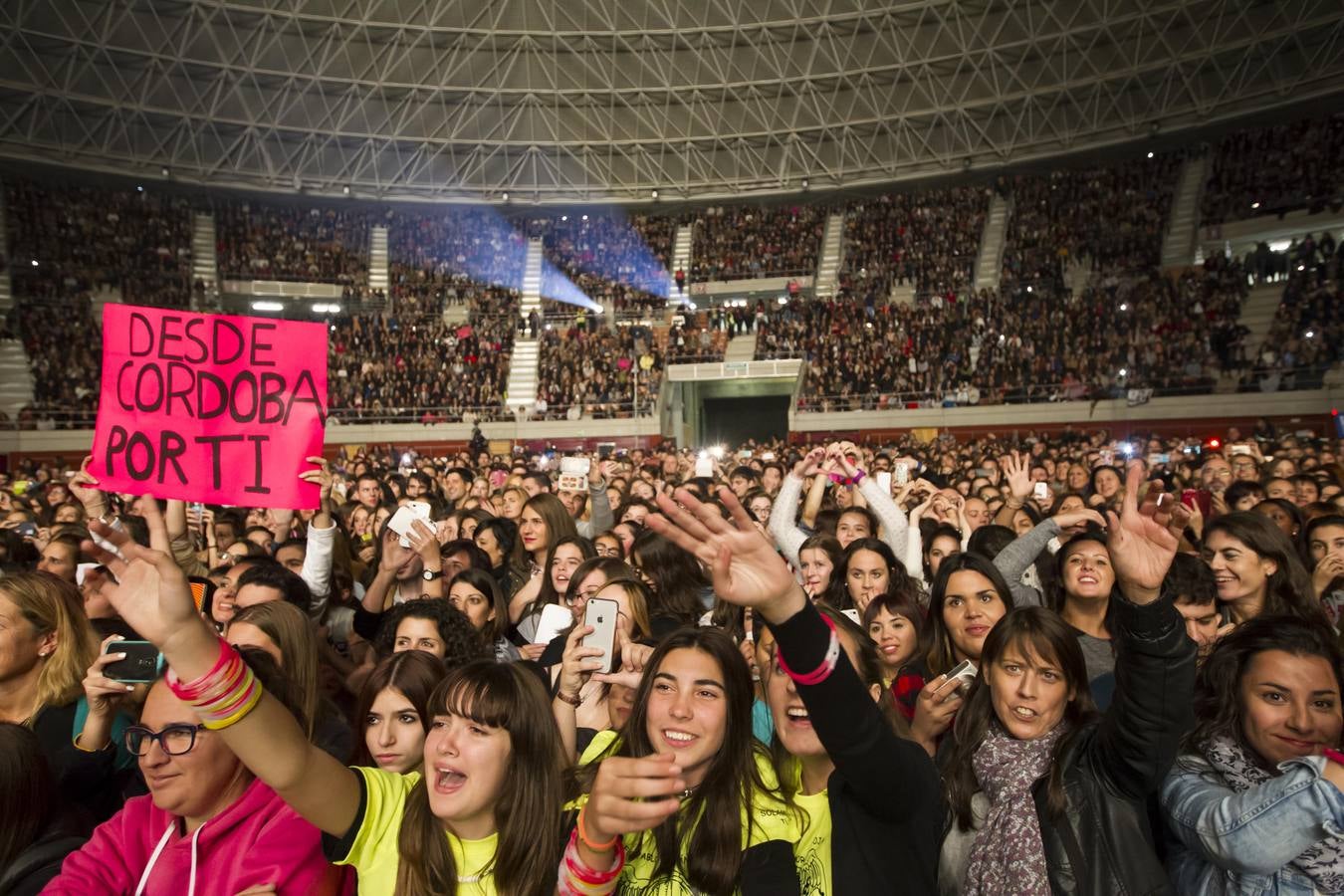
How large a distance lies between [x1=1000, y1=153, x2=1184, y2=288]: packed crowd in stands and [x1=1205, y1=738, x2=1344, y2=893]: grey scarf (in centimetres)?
2658

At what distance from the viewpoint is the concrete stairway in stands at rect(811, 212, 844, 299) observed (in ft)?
100

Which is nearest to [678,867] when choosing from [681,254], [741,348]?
[741,348]

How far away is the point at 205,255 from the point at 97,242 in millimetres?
→ 3170

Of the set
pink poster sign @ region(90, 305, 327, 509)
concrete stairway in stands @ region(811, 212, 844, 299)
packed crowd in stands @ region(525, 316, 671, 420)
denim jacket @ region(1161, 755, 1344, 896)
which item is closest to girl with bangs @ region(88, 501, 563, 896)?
pink poster sign @ region(90, 305, 327, 509)

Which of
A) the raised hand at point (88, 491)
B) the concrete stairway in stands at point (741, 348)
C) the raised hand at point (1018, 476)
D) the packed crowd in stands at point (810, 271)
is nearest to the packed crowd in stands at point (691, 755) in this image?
the raised hand at point (88, 491)

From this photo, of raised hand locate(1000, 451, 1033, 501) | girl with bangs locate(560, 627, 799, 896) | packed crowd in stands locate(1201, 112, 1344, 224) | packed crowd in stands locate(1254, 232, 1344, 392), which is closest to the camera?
girl with bangs locate(560, 627, 799, 896)

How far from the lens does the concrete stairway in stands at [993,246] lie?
2823cm

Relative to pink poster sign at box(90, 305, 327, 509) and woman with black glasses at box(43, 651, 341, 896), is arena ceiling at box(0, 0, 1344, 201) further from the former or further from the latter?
woman with black glasses at box(43, 651, 341, 896)

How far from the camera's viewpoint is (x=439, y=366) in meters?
28.4

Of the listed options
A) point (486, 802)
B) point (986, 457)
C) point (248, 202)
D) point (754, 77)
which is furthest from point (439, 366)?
point (486, 802)

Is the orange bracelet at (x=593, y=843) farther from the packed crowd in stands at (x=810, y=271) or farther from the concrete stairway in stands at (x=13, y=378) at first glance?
the concrete stairway in stands at (x=13, y=378)

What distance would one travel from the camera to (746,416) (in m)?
32.5

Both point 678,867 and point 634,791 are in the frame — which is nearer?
point 634,791

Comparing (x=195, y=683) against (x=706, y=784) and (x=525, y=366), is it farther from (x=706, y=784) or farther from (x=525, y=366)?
(x=525, y=366)
